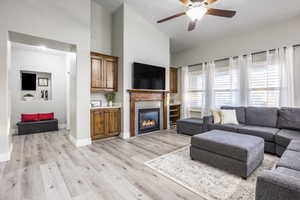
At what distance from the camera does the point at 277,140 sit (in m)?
2.74

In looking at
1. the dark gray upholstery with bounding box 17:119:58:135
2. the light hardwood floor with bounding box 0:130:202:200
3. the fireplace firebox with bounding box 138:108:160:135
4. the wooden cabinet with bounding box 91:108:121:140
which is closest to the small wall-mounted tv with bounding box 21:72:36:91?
the dark gray upholstery with bounding box 17:119:58:135

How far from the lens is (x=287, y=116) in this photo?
3186 millimetres

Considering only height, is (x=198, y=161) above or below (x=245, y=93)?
below

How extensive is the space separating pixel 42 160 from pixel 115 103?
2182 mm

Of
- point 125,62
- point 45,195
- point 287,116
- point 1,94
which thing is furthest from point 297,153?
point 1,94

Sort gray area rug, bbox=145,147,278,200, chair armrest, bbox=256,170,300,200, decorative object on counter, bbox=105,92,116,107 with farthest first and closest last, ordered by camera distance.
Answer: decorative object on counter, bbox=105,92,116,107, gray area rug, bbox=145,147,278,200, chair armrest, bbox=256,170,300,200

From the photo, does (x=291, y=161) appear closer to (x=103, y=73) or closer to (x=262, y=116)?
(x=262, y=116)

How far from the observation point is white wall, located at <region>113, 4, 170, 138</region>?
13.2 ft

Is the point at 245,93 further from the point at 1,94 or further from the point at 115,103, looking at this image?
the point at 1,94

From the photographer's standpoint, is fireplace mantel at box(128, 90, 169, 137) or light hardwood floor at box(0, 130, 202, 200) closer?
light hardwood floor at box(0, 130, 202, 200)

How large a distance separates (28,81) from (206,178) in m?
6.12

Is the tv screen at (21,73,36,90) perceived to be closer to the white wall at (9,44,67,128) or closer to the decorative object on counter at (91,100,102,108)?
the white wall at (9,44,67,128)

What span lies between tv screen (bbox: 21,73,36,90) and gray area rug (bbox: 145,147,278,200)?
5.11 metres

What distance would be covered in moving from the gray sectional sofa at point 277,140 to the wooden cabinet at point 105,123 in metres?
2.50
